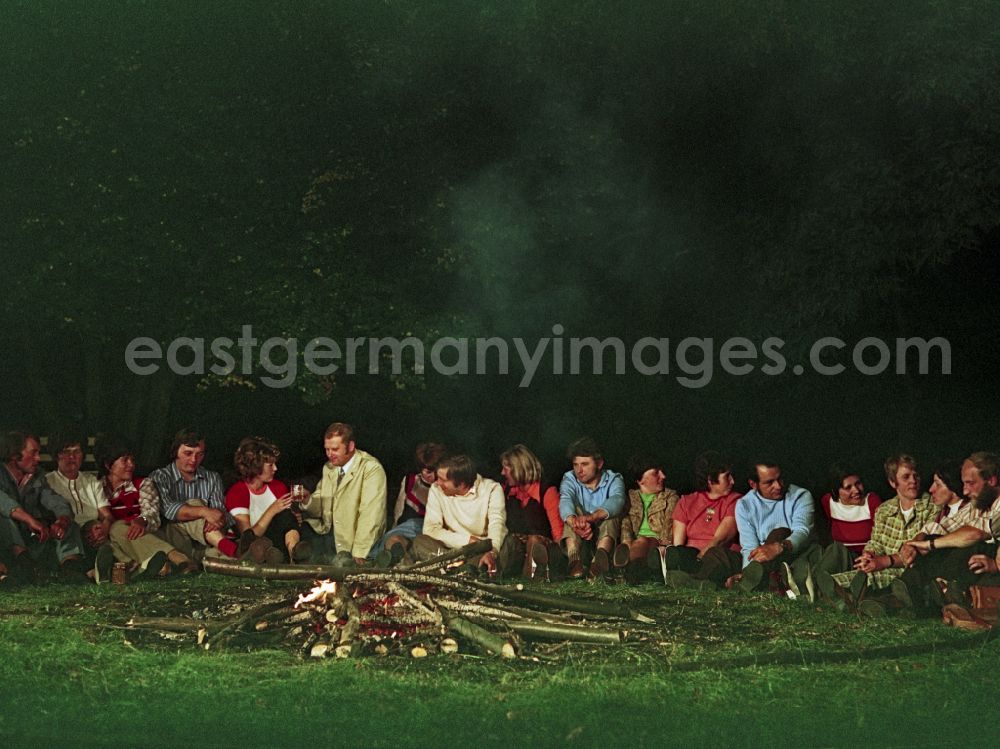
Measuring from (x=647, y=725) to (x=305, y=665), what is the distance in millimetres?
2113

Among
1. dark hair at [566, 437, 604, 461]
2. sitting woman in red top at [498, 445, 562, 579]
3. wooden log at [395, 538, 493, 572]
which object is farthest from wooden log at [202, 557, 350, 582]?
dark hair at [566, 437, 604, 461]

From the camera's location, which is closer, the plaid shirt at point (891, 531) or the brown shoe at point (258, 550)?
the plaid shirt at point (891, 531)

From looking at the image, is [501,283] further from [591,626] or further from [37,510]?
[591,626]

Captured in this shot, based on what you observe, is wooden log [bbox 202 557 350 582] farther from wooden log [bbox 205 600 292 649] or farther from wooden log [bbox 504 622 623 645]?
wooden log [bbox 504 622 623 645]

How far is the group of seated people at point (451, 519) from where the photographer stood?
1080 cm

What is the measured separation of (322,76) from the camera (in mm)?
14945

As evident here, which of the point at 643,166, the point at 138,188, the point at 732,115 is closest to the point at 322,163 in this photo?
the point at 138,188

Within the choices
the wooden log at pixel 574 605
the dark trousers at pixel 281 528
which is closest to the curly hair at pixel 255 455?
the dark trousers at pixel 281 528

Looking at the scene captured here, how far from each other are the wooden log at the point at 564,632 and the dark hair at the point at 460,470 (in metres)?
2.32

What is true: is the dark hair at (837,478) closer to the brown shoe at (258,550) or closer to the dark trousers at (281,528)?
the dark trousers at (281,528)

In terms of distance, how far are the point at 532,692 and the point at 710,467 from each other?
179 inches

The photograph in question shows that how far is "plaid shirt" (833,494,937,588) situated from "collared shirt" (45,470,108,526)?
5762mm

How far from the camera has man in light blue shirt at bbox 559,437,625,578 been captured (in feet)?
37.6

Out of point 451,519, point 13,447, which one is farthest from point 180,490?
point 451,519
